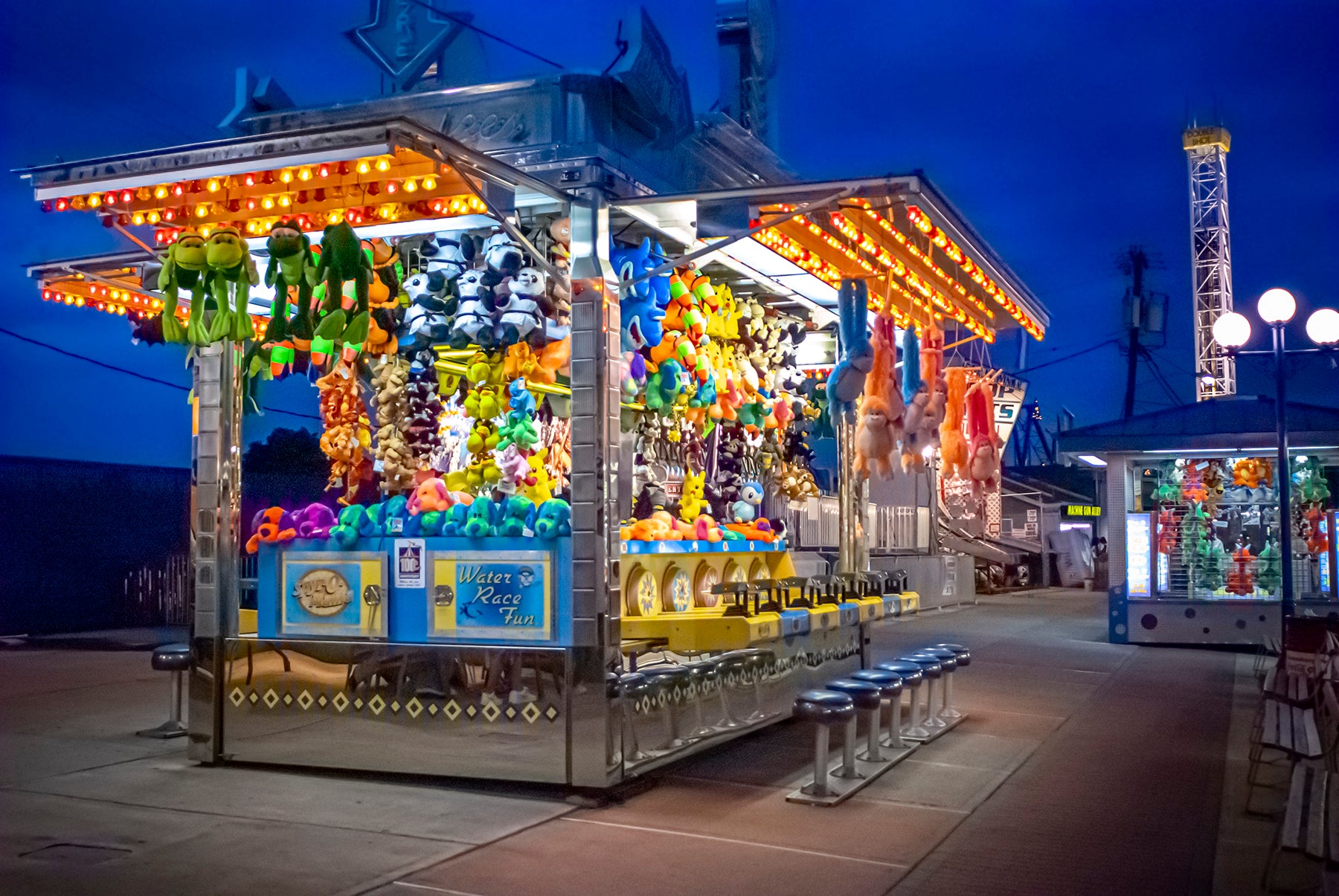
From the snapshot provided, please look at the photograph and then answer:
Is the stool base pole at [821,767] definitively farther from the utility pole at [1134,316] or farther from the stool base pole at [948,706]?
the utility pole at [1134,316]

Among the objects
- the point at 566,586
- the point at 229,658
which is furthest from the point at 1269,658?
the point at 229,658

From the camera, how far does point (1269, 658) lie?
1797cm

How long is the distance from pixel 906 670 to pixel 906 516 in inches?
910

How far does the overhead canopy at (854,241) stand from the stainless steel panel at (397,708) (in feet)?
10.4

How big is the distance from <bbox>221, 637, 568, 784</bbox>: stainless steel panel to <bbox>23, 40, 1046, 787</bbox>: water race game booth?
2 centimetres

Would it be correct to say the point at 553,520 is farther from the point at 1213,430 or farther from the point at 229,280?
the point at 1213,430

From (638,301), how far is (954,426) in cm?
384

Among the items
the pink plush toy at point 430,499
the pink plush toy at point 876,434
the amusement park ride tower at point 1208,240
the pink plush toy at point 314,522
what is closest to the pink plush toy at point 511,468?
the pink plush toy at point 430,499

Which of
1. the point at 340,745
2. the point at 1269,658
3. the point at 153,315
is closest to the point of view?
the point at 340,745

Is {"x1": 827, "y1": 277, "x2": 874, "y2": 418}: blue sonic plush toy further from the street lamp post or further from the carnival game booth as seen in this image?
the carnival game booth

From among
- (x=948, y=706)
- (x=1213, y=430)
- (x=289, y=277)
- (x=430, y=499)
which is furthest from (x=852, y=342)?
(x=1213, y=430)

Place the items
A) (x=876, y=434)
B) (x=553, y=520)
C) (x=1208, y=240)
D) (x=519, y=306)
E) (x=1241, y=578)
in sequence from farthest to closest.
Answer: (x=1208, y=240)
(x=1241, y=578)
(x=876, y=434)
(x=519, y=306)
(x=553, y=520)

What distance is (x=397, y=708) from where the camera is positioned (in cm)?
866

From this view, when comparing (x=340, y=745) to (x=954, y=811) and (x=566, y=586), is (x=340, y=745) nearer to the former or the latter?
(x=566, y=586)
